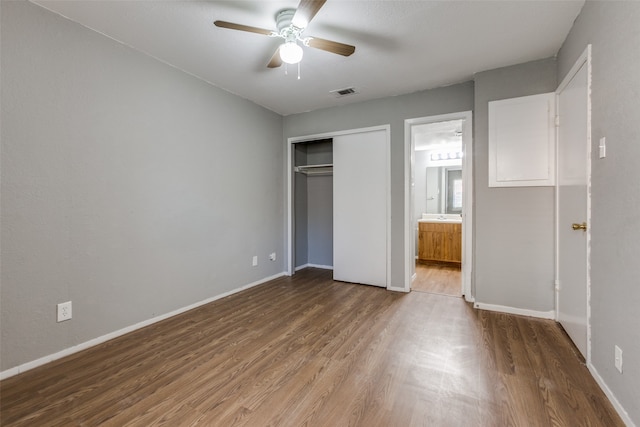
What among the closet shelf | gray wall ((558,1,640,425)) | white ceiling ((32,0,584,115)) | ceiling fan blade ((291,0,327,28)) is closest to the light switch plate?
gray wall ((558,1,640,425))

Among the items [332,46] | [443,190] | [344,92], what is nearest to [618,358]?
[332,46]

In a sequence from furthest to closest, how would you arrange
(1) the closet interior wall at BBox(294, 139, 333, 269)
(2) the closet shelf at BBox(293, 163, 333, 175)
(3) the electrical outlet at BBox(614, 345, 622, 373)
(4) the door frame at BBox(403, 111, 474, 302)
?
(1) the closet interior wall at BBox(294, 139, 333, 269) → (2) the closet shelf at BBox(293, 163, 333, 175) → (4) the door frame at BBox(403, 111, 474, 302) → (3) the electrical outlet at BBox(614, 345, 622, 373)

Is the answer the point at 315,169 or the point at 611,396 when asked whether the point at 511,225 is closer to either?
the point at 611,396

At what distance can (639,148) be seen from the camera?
133 cm

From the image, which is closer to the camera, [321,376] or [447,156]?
[321,376]

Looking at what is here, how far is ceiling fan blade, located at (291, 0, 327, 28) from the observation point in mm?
1684

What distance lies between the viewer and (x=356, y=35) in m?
2.40

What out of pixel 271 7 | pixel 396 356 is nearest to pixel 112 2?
pixel 271 7

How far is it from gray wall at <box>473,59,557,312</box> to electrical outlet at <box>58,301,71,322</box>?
376 centimetres

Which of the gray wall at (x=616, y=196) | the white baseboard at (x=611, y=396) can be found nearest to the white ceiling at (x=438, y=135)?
the gray wall at (x=616, y=196)

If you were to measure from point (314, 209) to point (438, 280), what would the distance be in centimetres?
240

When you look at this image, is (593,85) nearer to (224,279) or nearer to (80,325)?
(224,279)

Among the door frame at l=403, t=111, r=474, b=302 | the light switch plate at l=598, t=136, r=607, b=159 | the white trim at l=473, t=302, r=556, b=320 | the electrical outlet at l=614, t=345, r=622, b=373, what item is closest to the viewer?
the electrical outlet at l=614, t=345, r=622, b=373

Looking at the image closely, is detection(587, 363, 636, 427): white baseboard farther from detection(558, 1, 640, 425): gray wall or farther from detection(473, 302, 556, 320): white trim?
detection(473, 302, 556, 320): white trim
